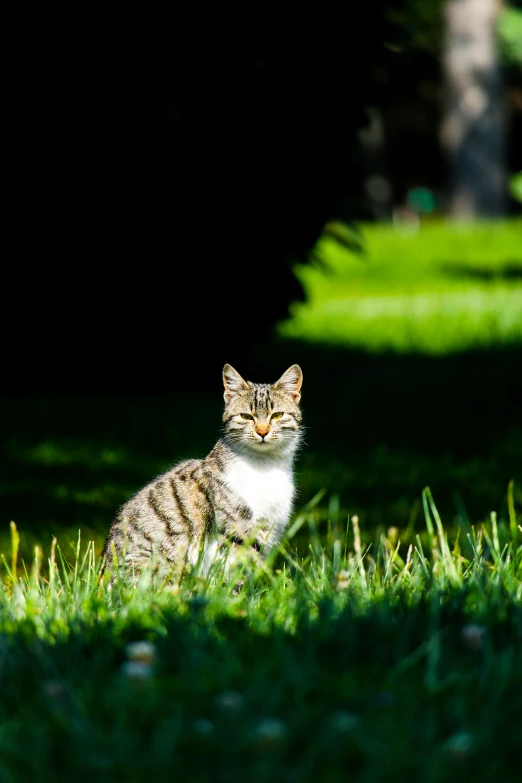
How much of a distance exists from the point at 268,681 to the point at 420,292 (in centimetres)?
1613

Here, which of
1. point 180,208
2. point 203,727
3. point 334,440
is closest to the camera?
point 203,727

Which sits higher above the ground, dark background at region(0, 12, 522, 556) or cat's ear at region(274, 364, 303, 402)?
dark background at region(0, 12, 522, 556)

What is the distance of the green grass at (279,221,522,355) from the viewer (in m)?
13.6

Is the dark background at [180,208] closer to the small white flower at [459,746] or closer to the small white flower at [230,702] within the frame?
the small white flower at [230,702]

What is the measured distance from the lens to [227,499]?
4543 millimetres

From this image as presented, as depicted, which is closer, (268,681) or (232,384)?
(268,681)

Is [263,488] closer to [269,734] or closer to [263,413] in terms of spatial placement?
[263,413]

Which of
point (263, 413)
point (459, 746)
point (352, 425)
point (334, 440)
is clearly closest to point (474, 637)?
point (459, 746)

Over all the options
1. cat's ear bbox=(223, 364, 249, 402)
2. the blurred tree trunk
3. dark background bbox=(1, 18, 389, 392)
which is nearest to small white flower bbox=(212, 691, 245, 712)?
cat's ear bbox=(223, 364, 249, 402)

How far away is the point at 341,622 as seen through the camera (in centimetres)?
333

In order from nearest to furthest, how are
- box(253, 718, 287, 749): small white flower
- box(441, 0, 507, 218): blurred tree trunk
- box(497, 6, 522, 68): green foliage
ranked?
1. box(253, 718, 287, 749): small white flower
2. box(497, 6, 522, 68): green foliage
3. box(441, 0, 507, 218): blurred tree trunk

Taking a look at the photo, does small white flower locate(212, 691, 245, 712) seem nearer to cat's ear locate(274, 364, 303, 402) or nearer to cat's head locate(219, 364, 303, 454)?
cat's head locate(219, 364, 303, 454)

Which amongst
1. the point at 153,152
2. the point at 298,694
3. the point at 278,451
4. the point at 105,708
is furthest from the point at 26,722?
the point at 153,152

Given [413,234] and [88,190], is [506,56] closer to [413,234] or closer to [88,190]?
[413,234]
